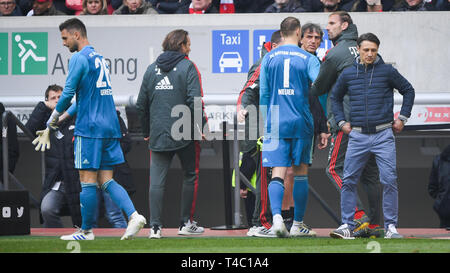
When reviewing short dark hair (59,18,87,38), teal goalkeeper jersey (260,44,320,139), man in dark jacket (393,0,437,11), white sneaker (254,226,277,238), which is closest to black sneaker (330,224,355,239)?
white sneaker (254,226,277,238)

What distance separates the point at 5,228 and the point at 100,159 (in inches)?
57.8

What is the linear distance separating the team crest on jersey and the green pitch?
4.53 ft

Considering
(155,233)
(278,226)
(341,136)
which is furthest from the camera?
(341,136)

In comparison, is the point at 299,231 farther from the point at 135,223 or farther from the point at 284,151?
the point at 135,223

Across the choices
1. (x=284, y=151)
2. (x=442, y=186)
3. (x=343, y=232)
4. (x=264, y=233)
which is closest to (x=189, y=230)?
(x=264, y=233)

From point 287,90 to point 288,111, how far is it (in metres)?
0.18

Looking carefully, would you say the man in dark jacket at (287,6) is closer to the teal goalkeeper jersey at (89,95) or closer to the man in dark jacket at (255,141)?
the man in dark jacket at (255,141)

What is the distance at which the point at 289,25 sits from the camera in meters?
7.60

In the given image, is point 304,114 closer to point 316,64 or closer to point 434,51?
point 316,64

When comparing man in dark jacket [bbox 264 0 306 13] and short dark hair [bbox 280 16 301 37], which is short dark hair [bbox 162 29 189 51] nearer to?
short dark hair [bbox 280 16 301 37]

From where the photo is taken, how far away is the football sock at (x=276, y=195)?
732 cm

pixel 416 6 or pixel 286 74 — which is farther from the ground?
pixel 416 6

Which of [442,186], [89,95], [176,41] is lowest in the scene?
[442,186]
